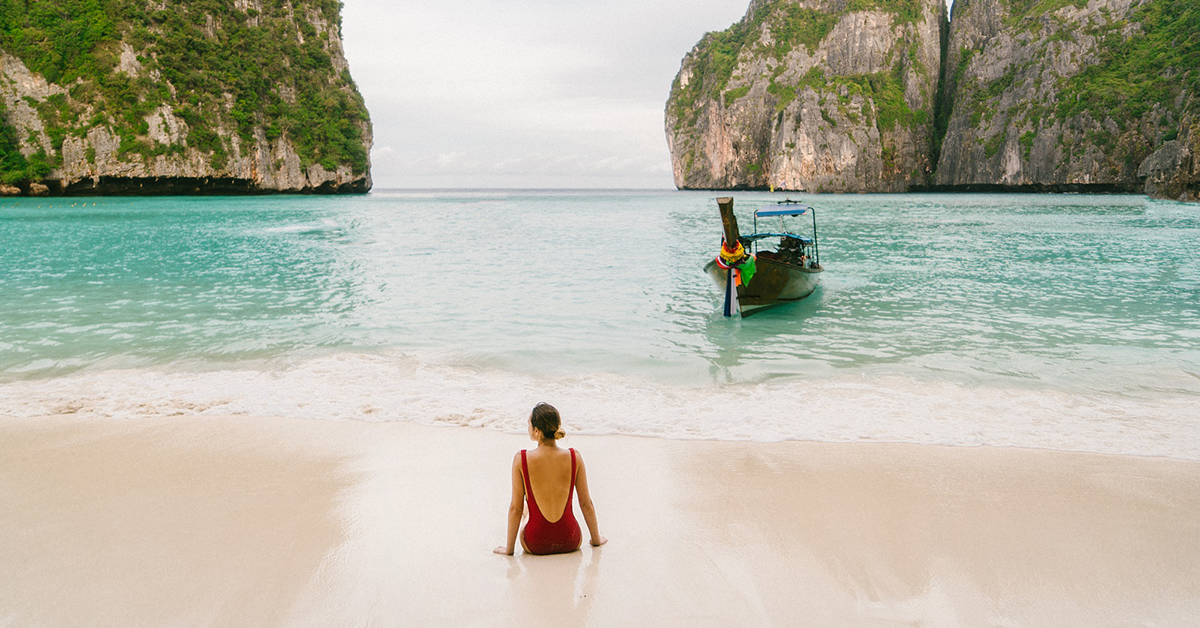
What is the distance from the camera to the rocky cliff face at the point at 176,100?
59.6m

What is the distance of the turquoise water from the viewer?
655 centimetres

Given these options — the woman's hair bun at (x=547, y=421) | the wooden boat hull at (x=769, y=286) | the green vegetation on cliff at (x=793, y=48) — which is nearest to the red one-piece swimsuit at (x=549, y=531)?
the woman's hair bun at (x=547, y=421)

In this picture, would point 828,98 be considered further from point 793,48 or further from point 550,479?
point 550,479

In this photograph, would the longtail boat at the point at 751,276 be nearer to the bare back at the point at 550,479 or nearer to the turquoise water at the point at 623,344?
the turquoise water at the point at 623,344

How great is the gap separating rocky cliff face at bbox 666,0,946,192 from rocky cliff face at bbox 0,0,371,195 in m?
66.9

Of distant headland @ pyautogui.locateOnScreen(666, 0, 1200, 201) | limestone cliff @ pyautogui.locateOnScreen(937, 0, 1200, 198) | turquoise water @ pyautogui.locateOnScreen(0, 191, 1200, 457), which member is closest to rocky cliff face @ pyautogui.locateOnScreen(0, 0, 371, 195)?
turquoise water @ pyautogui.locateOnScreen(0, 191, 1200, 457)

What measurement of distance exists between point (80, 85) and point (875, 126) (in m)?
105

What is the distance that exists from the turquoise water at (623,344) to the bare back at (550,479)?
8.50ft

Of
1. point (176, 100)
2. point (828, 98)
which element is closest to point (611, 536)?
point (176, 100)

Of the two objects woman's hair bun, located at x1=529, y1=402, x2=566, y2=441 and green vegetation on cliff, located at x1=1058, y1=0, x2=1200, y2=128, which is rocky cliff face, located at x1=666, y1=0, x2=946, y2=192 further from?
woman's hair bun, located at x1=529, y1=402, x2=566, y2=441

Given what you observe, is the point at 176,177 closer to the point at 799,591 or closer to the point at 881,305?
the point at 881,305

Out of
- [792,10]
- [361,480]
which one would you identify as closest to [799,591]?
[361,480]

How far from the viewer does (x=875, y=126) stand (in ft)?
331

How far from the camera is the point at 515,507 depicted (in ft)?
11.3
